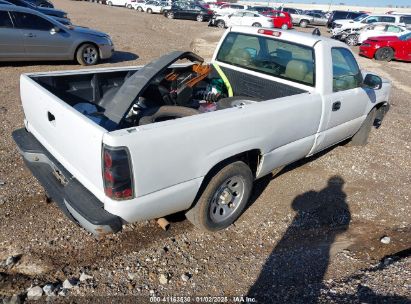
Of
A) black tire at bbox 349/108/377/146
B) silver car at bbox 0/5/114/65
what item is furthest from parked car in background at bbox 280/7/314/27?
black tire at bbox 349/108/377/146

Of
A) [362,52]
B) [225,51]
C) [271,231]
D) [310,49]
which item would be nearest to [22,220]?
[271,231]

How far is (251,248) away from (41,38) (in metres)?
8.39

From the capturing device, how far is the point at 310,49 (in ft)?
13.0

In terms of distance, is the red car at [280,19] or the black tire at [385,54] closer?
the black tire at [385,54]

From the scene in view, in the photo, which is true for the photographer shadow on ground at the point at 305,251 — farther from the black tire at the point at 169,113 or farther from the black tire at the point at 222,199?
the black tire at the point at 169,113

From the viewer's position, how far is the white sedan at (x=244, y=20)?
79.8 feet

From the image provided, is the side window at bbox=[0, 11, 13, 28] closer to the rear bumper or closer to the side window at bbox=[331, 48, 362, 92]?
the rear bumper

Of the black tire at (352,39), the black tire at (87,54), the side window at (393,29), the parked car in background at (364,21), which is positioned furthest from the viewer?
the parked car in background at (364,21)

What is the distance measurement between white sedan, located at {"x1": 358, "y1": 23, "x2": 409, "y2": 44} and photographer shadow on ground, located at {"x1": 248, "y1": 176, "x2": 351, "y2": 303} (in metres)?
16.4

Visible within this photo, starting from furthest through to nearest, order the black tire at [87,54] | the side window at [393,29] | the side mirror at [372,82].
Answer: the side window at [393,29], the black tire at [87,54], the side mirror at [372,82]

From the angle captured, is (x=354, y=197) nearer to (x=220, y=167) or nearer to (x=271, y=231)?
(x=271, y=231)

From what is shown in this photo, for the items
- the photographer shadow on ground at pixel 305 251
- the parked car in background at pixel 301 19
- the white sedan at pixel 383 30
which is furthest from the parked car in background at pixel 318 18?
the photographer shadow on ground at pixel 305 251

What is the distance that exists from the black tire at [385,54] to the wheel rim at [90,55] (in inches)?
498

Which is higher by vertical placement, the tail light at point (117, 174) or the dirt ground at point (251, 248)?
the tail light at point (117, 174)
